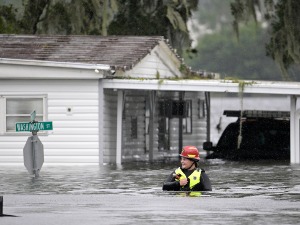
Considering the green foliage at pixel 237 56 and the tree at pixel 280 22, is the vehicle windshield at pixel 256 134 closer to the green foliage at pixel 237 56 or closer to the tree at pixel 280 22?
the tree at pixel 280 22

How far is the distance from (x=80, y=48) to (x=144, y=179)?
1084 centimetres

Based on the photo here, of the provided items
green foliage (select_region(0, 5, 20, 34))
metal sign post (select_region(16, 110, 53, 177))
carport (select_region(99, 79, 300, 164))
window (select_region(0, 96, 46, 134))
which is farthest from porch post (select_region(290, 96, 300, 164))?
green foliage (select_region(0, 5, 20, 34))

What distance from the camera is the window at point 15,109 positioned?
36875 millimetres

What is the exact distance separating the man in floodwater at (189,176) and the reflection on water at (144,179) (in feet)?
1.00

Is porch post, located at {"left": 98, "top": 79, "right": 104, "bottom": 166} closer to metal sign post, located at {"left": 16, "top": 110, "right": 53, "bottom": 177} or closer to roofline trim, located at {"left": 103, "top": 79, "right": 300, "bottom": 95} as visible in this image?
roofline trim, located at {"left": 103, "top": 79, "right": 300, "bottom": 95}

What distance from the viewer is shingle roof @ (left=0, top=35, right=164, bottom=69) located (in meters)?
37.5

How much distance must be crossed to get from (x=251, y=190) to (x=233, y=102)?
2012 inches

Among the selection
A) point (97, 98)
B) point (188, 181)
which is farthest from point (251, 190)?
point (97, 98)

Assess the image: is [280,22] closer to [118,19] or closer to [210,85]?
[118,19]

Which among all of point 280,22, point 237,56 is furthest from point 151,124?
→ point 237,56

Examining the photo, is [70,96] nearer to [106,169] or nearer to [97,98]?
[97,98]

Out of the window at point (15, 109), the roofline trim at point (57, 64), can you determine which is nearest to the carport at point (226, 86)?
the roofline trim at point (57, 64)

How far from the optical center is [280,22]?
47375mm

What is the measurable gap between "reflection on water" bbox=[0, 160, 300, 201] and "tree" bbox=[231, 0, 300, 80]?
8456 mm
